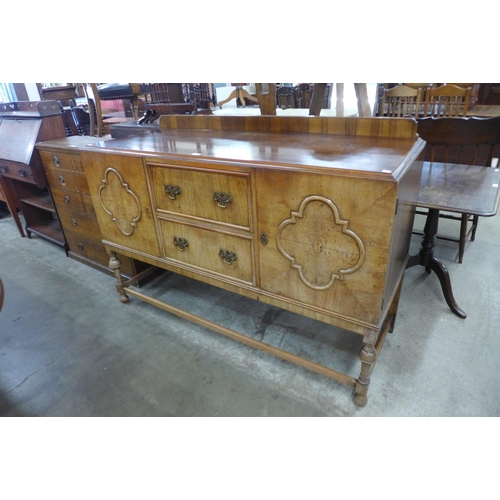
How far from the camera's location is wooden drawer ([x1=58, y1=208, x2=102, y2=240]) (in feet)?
7.93

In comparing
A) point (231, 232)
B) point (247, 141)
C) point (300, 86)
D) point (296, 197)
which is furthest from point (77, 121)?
point (300, 86)

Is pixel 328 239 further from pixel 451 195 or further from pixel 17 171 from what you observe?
pixel 17 171

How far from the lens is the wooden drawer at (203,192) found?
1.29 metres

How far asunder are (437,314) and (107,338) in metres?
1.86

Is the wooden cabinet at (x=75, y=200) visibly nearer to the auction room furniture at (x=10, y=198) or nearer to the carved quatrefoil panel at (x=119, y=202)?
the carved quatrefoil panel at (x=119, y=202)

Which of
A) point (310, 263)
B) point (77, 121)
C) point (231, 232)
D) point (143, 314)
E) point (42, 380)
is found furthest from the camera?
point (77, 121)

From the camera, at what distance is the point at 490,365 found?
5.28ft

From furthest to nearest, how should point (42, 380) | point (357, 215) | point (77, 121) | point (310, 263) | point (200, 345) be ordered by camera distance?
point (77, 121) → point (200, 345) → point (42, 380) → point (310, 263) → point (357, 215)

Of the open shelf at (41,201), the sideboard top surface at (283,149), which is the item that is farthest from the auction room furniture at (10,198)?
the sideboard top surface at (283,149)

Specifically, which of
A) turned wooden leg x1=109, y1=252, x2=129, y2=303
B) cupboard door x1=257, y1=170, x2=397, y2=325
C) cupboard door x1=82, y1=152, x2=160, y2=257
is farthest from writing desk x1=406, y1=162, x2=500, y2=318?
turned wooden leg x1=109, y1=252, x2=129, y2=303

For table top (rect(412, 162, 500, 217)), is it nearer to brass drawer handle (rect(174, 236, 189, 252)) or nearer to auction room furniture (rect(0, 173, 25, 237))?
brass drawer handle (rect(174, 236, 189, 252))

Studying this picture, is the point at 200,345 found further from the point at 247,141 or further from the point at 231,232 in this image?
the point at 247,141

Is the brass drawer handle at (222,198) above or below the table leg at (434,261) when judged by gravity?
above

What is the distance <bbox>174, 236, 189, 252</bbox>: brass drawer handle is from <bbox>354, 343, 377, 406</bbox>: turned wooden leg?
0.87 meters
